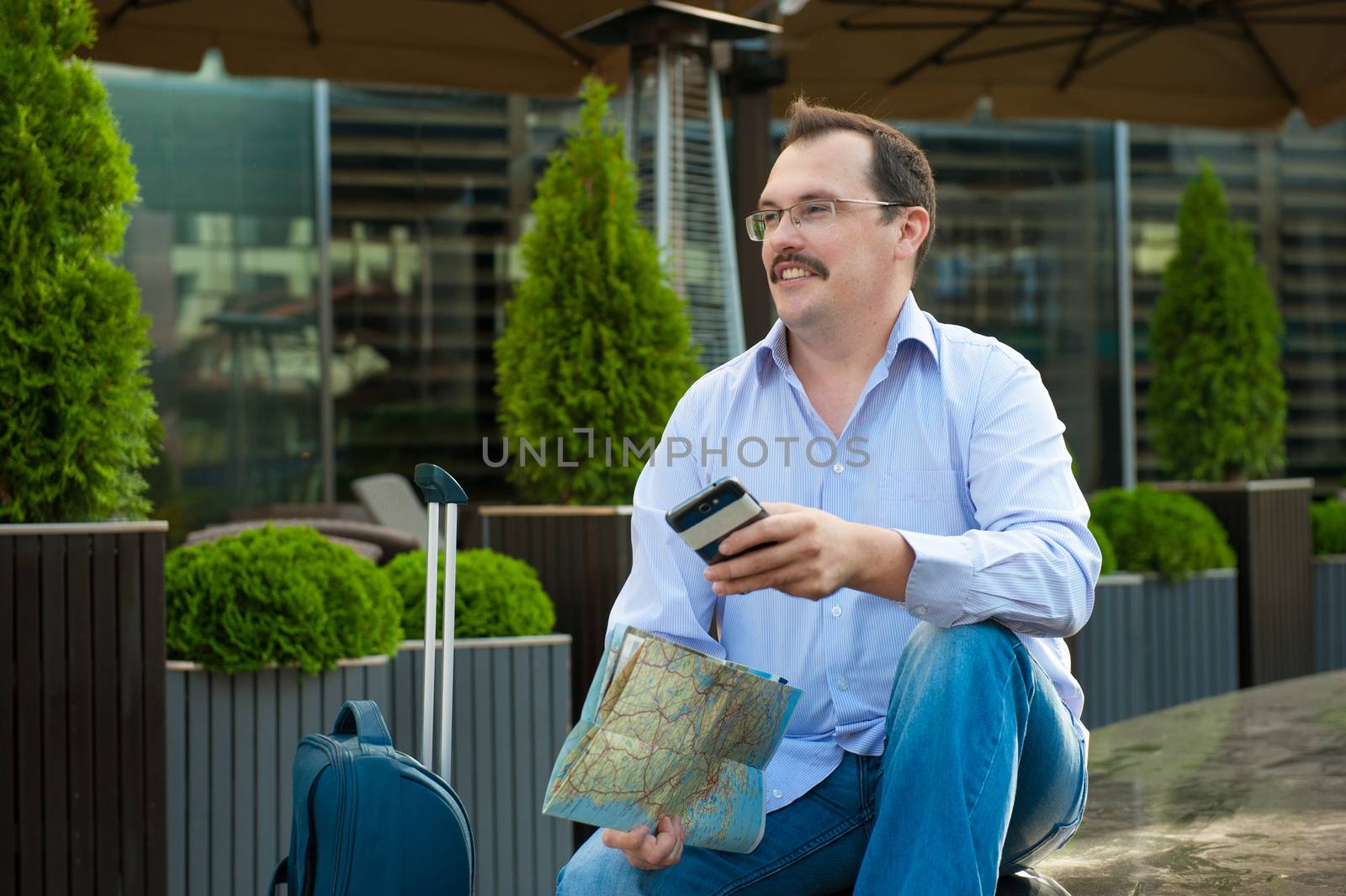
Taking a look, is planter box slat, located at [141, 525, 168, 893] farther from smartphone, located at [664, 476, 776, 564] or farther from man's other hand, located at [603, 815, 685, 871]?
smartphone, located at [664, 476, 776, 564]

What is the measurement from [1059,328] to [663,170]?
548 cm

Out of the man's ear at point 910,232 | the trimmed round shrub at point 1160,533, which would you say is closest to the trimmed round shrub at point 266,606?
the man's ear at point 910,232

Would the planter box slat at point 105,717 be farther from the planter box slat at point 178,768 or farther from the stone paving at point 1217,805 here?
the stone paving at point 1217,805

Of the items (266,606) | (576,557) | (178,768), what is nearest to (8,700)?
(178,768)

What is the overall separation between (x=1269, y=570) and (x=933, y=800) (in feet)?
17.2

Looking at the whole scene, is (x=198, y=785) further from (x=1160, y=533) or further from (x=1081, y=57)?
(x=1081, y=57)

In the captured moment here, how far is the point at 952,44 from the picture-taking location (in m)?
7.11

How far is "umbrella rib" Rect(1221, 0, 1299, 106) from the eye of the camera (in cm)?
699

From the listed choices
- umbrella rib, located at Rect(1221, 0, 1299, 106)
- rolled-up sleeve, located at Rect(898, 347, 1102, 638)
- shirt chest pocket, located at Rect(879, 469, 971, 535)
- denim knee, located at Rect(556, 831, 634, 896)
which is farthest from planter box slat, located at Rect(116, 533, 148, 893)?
umbrella rib, located at Rect(1221, 0, 1299, 106)

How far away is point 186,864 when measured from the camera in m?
3.23

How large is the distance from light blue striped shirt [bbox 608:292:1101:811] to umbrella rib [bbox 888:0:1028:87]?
5.22 metres

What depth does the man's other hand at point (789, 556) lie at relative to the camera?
5.24 feet

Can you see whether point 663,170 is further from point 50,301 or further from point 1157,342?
point 50,301

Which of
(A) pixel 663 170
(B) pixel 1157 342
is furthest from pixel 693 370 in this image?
(B) pixel 1157 342
